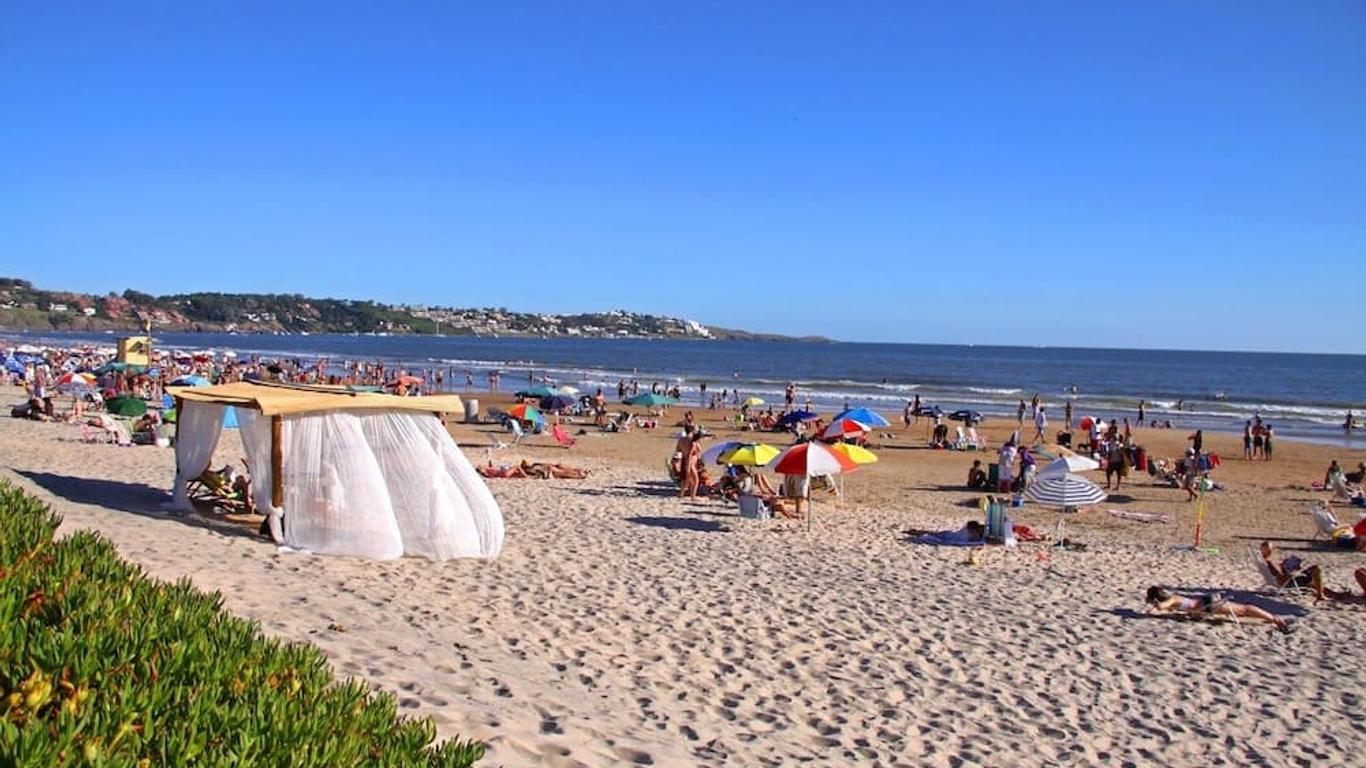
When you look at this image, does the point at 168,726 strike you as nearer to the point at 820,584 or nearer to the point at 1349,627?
the point at 820,584

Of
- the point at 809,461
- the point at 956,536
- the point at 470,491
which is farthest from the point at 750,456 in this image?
the point at 470,491

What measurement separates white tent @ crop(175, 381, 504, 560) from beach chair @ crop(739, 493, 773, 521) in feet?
17.5

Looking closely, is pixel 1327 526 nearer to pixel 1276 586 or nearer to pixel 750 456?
pixel 1276 586

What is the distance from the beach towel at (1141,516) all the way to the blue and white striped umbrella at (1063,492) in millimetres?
3091

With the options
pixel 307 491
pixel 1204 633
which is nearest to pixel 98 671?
pixel 307 491

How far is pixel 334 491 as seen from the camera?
10695 millimetres

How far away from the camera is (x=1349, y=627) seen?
412 inches

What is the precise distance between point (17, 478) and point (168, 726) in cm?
1182

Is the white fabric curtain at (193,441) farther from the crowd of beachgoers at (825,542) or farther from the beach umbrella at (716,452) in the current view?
the beach umbrella at (716,452)

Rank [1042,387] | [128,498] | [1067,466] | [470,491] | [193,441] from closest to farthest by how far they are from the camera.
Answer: [470,491] < [193,441] < [128,498] < [1067,466] < [1042,387]

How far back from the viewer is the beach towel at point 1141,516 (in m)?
17.6

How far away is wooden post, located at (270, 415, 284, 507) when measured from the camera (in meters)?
10.7

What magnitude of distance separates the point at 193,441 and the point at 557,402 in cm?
2232

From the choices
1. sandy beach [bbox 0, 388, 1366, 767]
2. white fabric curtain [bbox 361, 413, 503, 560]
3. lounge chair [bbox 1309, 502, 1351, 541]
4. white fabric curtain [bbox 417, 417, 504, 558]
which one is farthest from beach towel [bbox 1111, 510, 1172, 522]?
white fabric curtain [bbox 361, 413, 503, 560]
